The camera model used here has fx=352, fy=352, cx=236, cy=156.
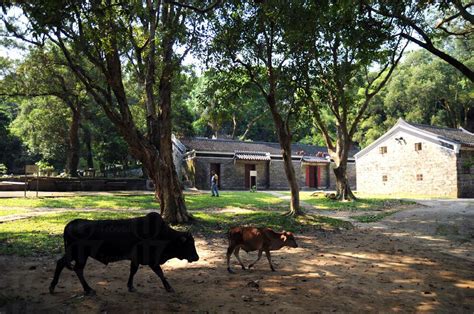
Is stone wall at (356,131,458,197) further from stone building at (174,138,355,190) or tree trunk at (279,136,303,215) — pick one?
tree trunk at (279,136,303,215)

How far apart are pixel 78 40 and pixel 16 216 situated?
25.0 ft

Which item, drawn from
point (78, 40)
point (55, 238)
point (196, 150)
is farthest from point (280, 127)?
point (196, 150)

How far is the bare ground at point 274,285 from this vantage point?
4.73 m

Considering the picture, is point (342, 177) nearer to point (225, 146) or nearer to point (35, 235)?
point (225, 146)

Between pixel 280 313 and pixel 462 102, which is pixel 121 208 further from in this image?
pixel 462 102

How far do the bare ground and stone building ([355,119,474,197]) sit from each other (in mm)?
20635

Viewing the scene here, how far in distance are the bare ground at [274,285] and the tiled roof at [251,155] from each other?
26.7m

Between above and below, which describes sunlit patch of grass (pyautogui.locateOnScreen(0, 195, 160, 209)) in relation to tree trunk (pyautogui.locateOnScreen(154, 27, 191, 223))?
below

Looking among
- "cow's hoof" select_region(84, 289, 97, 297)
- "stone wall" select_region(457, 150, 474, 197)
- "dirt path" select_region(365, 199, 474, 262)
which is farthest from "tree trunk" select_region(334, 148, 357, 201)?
"cow's hoof" select_region(84, 289, 97, 297)

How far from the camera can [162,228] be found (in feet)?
17.9

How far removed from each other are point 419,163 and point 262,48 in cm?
2083

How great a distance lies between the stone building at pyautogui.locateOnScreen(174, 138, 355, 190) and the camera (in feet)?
112

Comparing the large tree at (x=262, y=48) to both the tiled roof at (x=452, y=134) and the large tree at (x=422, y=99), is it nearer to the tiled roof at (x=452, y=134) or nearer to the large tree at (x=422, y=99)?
the tiled roof at (x=452, y=134)

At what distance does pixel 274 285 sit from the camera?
18.7ft
